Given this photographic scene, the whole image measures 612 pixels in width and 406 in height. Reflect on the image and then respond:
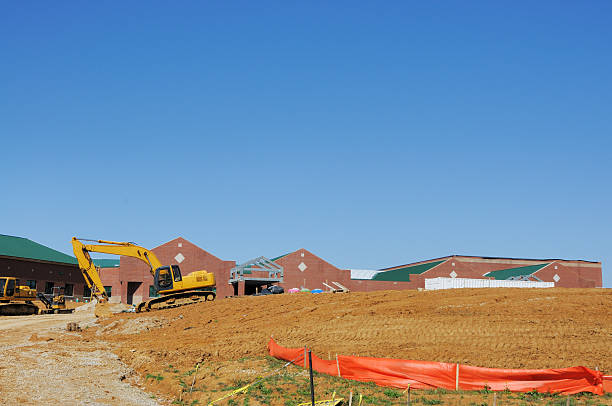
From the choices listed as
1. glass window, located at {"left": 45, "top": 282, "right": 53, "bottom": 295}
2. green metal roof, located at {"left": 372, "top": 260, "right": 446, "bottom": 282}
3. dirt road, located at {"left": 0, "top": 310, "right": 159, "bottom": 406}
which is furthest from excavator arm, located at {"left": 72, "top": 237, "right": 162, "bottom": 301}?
green metal roof, located at {"left": 372, "top": 260, "right": 446, "bottom": 282}

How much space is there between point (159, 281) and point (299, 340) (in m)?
15.7

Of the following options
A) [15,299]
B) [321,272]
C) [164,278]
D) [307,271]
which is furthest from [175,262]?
[164,278]

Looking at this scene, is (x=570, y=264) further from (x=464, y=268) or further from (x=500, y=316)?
(x=500, y=316)

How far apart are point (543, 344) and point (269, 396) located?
11.6 m

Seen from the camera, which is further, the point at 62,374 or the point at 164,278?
the point at 164,278

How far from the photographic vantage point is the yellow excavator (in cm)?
3691

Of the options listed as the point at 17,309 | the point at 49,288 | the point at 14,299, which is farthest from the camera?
the point at 49,288

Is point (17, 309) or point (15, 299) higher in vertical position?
point (15, 299)

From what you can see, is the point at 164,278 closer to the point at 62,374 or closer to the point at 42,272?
the point at 62,374

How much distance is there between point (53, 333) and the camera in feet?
102

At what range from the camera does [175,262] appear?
2500 inches

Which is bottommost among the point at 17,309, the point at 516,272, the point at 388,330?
the point at 17,309

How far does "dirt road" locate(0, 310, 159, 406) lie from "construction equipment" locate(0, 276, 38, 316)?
15.7 metres

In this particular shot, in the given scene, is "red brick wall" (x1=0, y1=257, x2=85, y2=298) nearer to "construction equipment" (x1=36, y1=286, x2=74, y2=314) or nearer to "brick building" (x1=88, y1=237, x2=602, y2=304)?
"brick building" (x1=88, y1=237, x2=602, y2=304)
